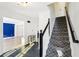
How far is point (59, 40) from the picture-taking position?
1.89m

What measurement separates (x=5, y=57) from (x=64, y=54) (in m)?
1.00

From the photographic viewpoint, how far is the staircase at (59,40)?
1857 mm

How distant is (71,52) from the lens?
6.08ft

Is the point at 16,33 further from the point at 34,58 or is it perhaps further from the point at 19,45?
the point at 34,58

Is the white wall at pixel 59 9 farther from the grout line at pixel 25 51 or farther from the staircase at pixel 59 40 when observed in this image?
the grout line at pixel 25 51

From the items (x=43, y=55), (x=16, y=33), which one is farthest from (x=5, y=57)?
(x=43, y=55)

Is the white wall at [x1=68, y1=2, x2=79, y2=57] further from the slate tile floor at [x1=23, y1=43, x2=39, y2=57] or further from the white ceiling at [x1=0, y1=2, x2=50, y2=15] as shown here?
the slate tile floor at [x1=23, y1=43, x2=39, y2=57]

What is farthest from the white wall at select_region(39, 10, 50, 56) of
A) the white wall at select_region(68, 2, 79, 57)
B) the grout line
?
the white wall at select_region(68, 2, 79, 57)

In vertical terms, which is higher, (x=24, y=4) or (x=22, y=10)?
(x=24, y=4)

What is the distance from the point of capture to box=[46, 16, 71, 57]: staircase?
6.09 ft

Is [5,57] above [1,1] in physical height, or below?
below

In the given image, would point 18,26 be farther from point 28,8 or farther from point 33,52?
point 33,52

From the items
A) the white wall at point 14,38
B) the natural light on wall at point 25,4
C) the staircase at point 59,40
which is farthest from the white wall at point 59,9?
the white wall at point 14,38

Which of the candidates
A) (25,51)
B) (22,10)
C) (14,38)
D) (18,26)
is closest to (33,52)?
(25,51)
